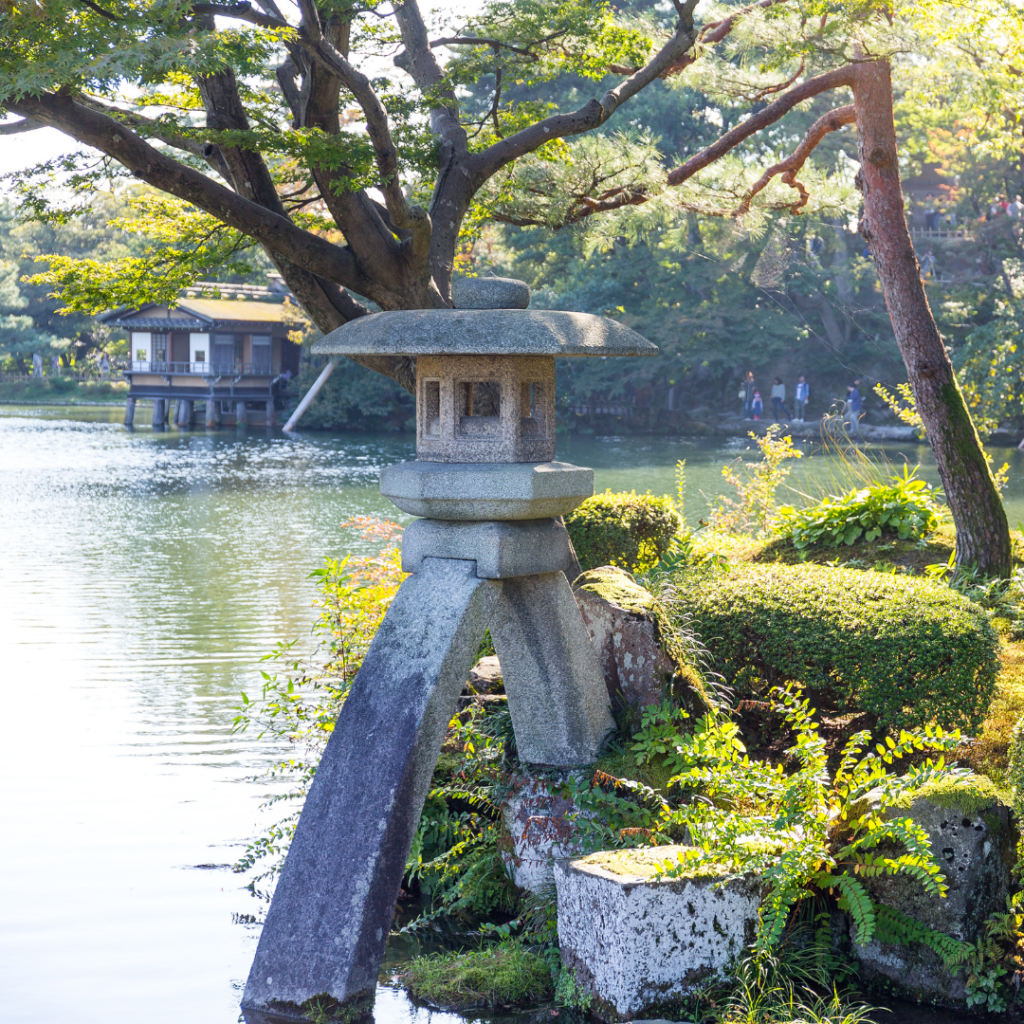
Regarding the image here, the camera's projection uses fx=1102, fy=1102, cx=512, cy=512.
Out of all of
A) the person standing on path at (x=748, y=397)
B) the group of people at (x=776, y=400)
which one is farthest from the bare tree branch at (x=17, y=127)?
the person standing on path at (x=748, y=397)

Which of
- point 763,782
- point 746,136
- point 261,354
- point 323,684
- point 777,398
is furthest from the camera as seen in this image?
point 261,354

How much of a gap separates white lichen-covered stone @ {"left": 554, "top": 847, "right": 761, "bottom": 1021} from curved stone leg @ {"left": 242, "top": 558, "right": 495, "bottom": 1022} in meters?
0.64

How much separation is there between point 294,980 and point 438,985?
1.70ft

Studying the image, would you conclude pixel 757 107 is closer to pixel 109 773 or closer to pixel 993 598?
pixel 993 598

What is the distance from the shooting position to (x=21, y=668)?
8.54 m

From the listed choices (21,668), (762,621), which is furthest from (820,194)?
(21,668)

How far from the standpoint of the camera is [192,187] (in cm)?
559

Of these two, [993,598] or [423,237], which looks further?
[993,598]

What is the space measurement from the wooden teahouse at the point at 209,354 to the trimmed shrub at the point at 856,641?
31.3 meters

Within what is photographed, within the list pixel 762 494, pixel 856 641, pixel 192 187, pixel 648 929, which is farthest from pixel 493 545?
pixel 762 494

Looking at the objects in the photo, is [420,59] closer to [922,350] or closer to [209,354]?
[922,350]

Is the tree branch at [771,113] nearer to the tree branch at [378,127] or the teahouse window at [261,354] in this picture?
the tree branch at [378,127]

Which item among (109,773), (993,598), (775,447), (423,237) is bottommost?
(109,773)

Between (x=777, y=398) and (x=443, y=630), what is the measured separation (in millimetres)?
32085
